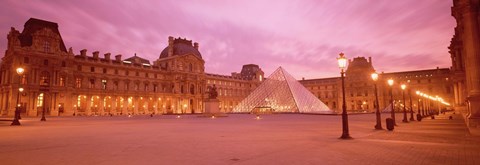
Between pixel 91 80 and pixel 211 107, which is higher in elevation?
pixel 91 80

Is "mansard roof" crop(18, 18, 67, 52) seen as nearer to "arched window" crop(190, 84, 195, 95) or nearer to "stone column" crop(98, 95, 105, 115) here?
"stone column" crop(98, 95, 105, 115)

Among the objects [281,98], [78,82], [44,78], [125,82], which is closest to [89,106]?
[78,82]

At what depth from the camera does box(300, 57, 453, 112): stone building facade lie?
236ft

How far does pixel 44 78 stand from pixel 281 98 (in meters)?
36.3

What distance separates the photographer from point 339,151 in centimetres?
708

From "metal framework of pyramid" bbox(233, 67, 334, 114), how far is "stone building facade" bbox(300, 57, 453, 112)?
28330mm

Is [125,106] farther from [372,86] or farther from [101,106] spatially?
[372,86]

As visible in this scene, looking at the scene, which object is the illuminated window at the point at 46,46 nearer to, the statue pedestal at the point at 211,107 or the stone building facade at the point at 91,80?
the stone building facade at the point at 91,80

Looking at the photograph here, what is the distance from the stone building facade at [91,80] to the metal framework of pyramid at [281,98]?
19.3 meters

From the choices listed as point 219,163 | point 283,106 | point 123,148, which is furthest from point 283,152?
point 283,106

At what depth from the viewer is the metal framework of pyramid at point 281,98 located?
45656mm

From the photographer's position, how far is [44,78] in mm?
46219

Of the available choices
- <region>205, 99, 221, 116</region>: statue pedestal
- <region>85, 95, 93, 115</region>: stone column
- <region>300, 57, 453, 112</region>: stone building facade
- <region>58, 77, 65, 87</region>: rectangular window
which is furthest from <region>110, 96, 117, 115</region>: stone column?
<region>300, 57, 453, 112</region>: stone building facade

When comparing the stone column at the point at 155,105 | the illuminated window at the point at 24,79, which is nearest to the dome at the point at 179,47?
the stone column at the point at 155,105
